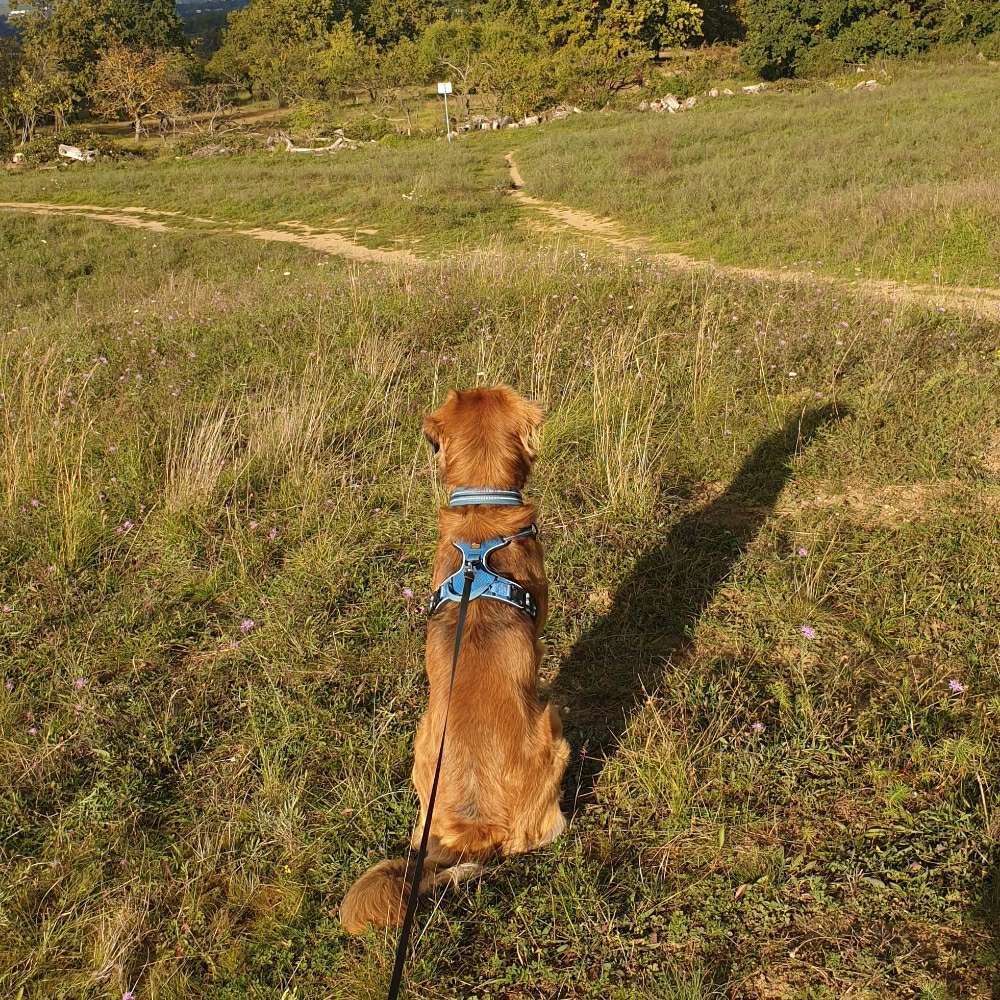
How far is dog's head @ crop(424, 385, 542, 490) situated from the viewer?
8.97 feet

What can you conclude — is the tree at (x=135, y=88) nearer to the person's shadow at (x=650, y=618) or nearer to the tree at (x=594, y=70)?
the tree at (x=594, y=70)

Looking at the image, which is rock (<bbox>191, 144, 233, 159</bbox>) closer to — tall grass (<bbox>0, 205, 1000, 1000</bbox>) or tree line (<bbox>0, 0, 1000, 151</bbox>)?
tree line (<bbox>0, 0, 1000, 151</bbox>)

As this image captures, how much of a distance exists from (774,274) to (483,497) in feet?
28.5

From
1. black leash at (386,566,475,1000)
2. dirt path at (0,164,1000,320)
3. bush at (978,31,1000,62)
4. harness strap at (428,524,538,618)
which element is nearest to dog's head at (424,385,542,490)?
harness strap at (428,524,538,618)

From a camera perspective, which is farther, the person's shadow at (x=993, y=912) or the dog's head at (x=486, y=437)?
the dog's head at (x=486, y=437)

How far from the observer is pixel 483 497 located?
2639mm

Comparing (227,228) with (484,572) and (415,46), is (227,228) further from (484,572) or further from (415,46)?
(415,46)

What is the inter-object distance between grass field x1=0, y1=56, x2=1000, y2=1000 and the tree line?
37.4 m

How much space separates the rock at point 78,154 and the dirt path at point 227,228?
52.6 ft

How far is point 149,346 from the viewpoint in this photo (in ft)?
22.8

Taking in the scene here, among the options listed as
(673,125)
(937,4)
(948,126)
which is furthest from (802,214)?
(937,4)

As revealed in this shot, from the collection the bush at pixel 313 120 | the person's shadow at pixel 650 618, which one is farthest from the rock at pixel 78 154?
the person's shadow at pixel 650 618

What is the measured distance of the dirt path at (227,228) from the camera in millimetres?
14961

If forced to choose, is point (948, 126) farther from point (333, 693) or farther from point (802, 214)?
point (333, 693)
